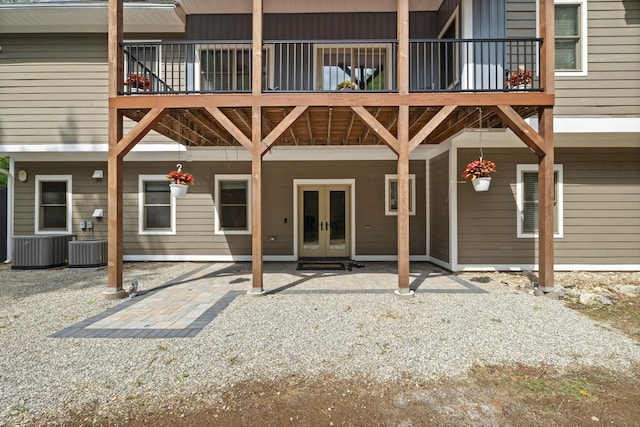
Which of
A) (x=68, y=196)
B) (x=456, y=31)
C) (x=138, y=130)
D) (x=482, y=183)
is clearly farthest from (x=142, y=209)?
(x=456, y=31)

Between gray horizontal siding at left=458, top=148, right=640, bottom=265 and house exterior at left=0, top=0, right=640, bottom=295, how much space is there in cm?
4

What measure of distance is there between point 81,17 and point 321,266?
782cm

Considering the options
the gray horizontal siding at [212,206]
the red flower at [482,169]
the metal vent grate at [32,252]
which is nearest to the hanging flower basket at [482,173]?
the red flower at [482,169]

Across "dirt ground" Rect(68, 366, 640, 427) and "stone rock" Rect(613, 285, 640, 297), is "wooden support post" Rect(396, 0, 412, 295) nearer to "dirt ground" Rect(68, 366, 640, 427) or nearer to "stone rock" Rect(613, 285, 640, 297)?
"dirt ground" Rect(68, 366, 640, 427)

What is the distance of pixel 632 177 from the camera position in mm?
6828

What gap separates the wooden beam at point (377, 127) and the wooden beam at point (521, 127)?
5.43 ft

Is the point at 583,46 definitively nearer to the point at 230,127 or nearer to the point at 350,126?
the point at 350,126

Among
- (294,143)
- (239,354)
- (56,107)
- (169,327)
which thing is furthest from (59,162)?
(239,354)

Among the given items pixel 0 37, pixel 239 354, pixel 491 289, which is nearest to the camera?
pixel 239 354

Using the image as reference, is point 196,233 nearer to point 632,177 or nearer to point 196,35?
point 196,35

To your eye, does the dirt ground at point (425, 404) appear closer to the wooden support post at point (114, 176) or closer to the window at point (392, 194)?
the wooden support post at point (114, 176)

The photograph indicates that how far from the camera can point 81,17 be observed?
725 cm

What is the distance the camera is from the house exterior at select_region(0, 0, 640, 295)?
4980mm

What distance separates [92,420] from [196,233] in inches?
250
